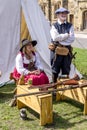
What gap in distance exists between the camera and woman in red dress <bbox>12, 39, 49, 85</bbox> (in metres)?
5.27

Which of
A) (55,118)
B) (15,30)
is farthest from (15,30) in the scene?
(55,118)

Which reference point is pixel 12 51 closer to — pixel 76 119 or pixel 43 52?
pixel 43 52

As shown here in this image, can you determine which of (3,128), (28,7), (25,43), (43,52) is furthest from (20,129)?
(28,7)

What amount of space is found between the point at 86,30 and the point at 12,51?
72.3ft

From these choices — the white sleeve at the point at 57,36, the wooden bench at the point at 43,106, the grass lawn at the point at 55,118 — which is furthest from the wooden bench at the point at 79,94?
the white sleeve at the point at 57,36

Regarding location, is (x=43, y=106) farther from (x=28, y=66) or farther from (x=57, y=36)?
(x=57, y=36)

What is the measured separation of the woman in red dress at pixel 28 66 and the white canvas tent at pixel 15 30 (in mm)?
1267

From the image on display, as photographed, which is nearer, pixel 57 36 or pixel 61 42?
pixel 57 36

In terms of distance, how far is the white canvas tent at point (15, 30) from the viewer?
6777 millimetres

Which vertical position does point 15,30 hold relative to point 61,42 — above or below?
above

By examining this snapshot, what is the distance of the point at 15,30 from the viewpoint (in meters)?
6.95

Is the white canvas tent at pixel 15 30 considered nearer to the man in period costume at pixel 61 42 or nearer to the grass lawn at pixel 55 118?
the man in period costume at pixel 61 42

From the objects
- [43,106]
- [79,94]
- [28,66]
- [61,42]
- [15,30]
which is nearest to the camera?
[43,106]

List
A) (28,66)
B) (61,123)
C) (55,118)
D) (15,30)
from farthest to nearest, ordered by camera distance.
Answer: (15,30) → (28,66) → (55,118) → (61,123)
